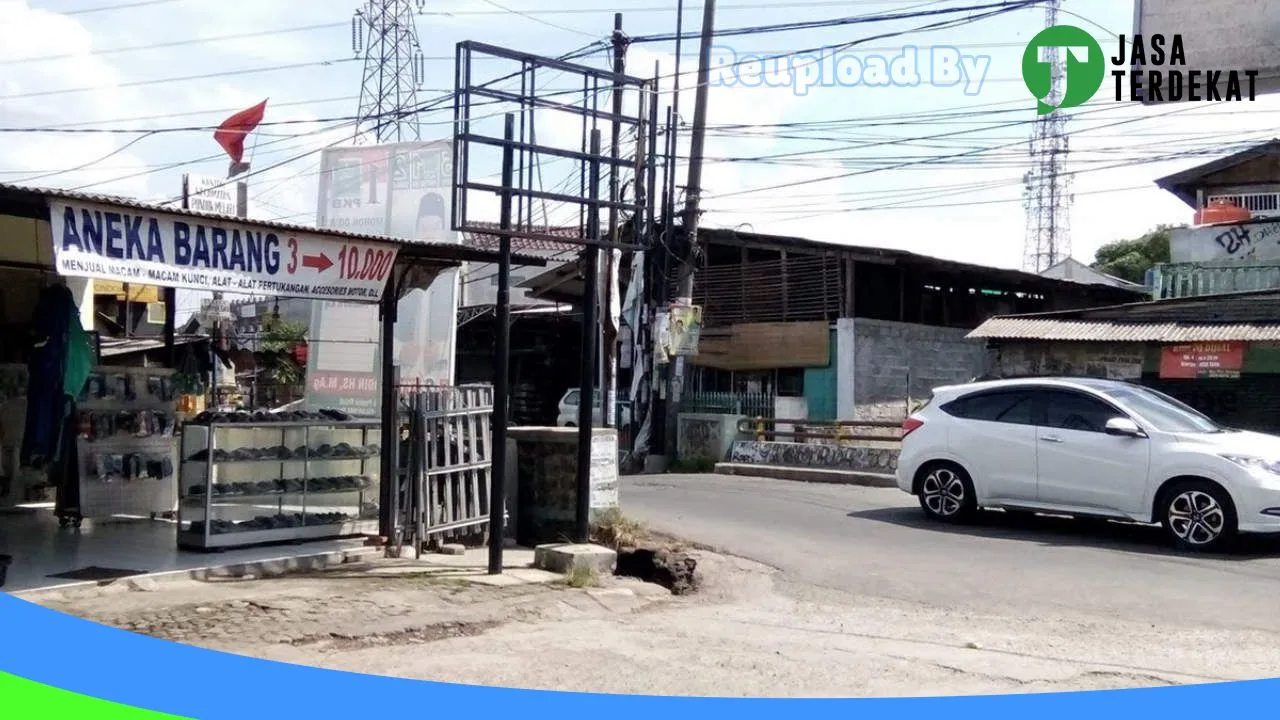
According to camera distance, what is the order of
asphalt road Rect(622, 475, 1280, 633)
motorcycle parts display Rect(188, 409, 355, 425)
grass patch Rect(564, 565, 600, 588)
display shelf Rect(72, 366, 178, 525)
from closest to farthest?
asphalt road Rect(622, 475, 1280, 633) < grass patch Rect(564, 565, 600, 588) < motorcycle parts display Rect(188, 409, 355, 425) < display shelf Rect(72, 366, 178, 525)

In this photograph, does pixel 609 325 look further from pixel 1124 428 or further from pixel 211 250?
pixel 211 250

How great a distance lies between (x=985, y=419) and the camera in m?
13.1

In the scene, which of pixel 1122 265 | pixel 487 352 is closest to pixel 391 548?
pixel 487 352

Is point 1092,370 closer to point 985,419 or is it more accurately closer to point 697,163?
point 985,419

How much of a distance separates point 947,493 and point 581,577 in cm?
556

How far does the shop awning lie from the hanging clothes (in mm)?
1887

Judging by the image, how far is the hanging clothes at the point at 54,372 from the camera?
10.9 meters

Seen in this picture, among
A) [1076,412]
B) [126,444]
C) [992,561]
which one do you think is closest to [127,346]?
[126,444]

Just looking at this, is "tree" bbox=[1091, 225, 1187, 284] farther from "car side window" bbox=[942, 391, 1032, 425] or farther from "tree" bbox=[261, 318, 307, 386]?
"car side window" bbox=[942, 391, 1032, 425]

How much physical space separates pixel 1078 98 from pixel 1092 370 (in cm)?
467

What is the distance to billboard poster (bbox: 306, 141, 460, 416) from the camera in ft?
56.3

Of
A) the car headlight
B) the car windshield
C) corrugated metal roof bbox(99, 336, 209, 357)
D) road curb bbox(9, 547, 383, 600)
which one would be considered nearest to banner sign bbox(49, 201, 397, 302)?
road curb bbox(9, 547, 383, 600)

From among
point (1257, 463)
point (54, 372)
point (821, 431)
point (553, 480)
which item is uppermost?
point (54, 372)

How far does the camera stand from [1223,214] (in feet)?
81.5
